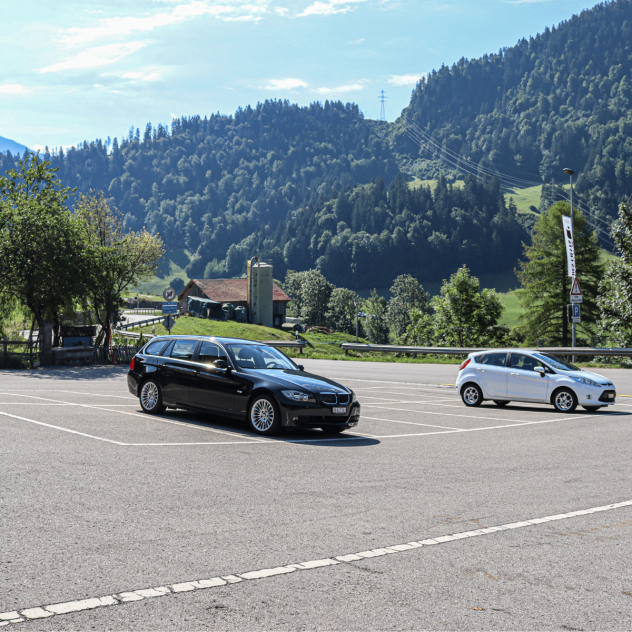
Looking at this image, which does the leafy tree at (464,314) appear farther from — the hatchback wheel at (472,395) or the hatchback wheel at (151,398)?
the hatchback wheel at (151,398)

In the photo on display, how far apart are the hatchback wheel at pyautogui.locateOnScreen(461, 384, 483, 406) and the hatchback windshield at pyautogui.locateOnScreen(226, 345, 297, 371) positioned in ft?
21.0

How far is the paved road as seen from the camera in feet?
13.8

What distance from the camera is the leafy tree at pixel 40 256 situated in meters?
30.8

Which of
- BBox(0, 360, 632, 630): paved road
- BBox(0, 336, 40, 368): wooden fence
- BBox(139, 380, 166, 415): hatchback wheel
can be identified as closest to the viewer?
BBox(0, 360, 632, 630): paved road

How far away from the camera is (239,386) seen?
11852 millimetres

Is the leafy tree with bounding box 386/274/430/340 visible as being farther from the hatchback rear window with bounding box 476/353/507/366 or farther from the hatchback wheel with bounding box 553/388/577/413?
the hatchback wheel with bounding box 553/388/577/413

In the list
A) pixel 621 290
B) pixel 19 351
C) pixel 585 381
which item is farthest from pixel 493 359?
pixel 621 290

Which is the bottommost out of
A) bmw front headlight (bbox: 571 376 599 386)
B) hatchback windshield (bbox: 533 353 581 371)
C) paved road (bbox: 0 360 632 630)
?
paved road (bbox: 0 360 632 630)

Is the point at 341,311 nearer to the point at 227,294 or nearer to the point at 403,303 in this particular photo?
the point at 403,303

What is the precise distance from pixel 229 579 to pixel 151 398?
372 inches

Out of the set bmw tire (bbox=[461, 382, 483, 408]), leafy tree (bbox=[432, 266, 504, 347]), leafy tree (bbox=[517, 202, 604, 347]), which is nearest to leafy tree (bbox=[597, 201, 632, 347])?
leafy tree (bbox=[517, 202, 604, 347])

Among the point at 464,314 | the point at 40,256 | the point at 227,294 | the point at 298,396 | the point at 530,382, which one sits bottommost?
the point at 530,382

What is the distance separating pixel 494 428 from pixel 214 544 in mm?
9250

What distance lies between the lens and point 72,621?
155 inches
